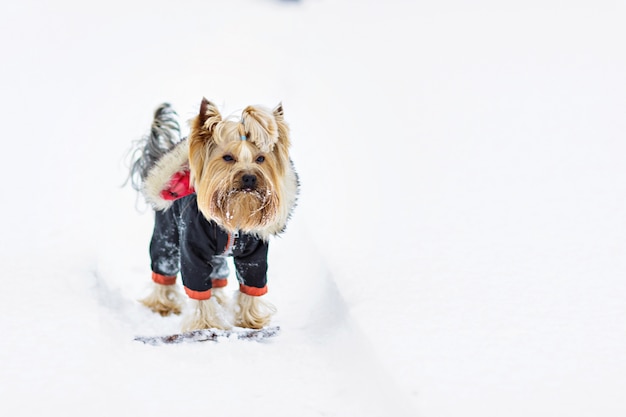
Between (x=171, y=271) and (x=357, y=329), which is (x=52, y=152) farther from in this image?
(x=357, y=329)

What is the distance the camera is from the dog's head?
4223mm

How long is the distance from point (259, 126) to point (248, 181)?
15.2 inches

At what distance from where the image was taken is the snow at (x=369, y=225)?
13.1 ft

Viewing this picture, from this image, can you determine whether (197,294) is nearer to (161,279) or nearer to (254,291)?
(254,291)

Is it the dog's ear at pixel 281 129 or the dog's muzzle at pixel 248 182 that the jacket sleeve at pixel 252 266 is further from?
the dog's ear at pixel 281 129

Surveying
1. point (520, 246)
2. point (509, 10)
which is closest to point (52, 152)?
point (520, 246)

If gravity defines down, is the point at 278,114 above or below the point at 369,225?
below

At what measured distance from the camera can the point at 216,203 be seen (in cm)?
436

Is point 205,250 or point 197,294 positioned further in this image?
point 197,294

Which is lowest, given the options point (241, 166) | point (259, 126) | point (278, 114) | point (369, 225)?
point (241, 166)

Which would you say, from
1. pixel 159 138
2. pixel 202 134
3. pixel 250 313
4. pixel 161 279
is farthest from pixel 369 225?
pixel 202 134

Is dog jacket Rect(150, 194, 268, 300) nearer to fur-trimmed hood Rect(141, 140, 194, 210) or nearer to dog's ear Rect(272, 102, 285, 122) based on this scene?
fur-trimmed hood Rect(141, 140, 194, 210)

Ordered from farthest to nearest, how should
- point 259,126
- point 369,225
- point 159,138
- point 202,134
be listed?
point 369,225 < point 159,138 < point 202,134 < point 259,126

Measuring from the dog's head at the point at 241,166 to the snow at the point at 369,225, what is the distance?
3.34 feet
